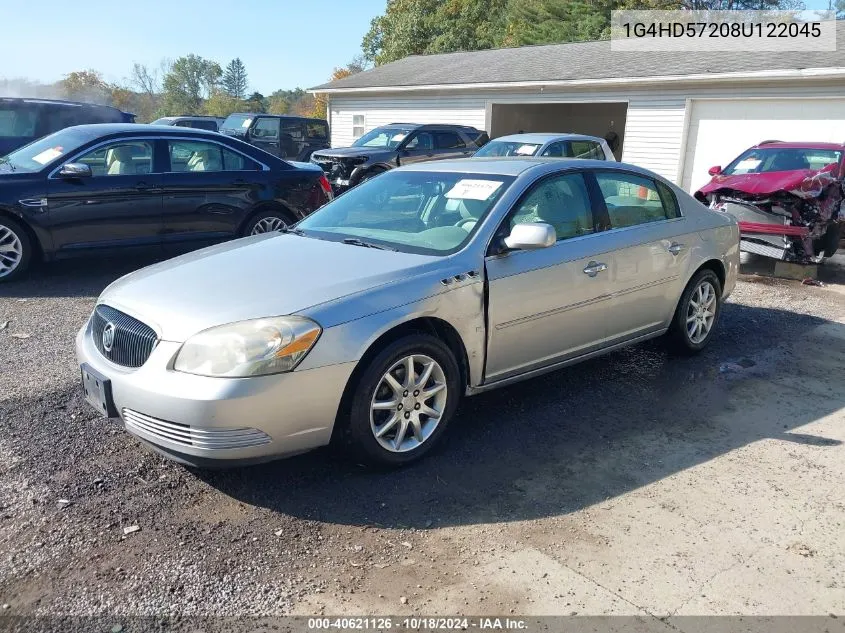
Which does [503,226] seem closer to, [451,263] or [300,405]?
[451,263]

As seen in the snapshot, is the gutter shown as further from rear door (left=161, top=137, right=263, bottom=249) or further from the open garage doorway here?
rear door (left=161, top=137, right=263, bottom=249)

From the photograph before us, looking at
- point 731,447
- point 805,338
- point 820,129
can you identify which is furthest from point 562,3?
point 731,447

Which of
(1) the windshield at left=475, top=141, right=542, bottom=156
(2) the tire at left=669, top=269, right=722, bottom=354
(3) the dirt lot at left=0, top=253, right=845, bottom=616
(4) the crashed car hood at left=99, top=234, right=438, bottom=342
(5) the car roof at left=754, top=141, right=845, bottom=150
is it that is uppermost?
(5) the car roof at left=754, top=141, right=845, bottom=150

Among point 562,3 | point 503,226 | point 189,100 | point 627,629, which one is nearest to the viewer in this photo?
point 627,629

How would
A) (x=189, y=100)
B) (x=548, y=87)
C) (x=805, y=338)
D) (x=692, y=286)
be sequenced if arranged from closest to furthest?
(x=692, y=286), (x=805, y=338), (x=548, y=87), (x=189, y=100)

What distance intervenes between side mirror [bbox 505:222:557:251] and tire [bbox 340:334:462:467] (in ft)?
2.42

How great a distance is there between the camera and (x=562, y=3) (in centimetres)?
3884

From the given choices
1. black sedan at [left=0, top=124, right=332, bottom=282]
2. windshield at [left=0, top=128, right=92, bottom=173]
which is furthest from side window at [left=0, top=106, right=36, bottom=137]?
black sedan at [left=0, top=124, right=332, bottom=282]

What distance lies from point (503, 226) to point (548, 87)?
1463 centimetres

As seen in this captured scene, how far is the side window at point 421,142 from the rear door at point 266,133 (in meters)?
6.39

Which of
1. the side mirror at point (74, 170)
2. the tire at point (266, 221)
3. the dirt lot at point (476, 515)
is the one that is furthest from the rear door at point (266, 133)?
the dirt lot at point (476, 515)

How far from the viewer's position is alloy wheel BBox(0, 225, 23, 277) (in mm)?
7230

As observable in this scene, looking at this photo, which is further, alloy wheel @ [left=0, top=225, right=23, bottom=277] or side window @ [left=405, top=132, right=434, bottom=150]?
side window @ [left=405, top=132, right=434, bottom=150]

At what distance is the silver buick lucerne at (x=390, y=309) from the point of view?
10.6 feet
